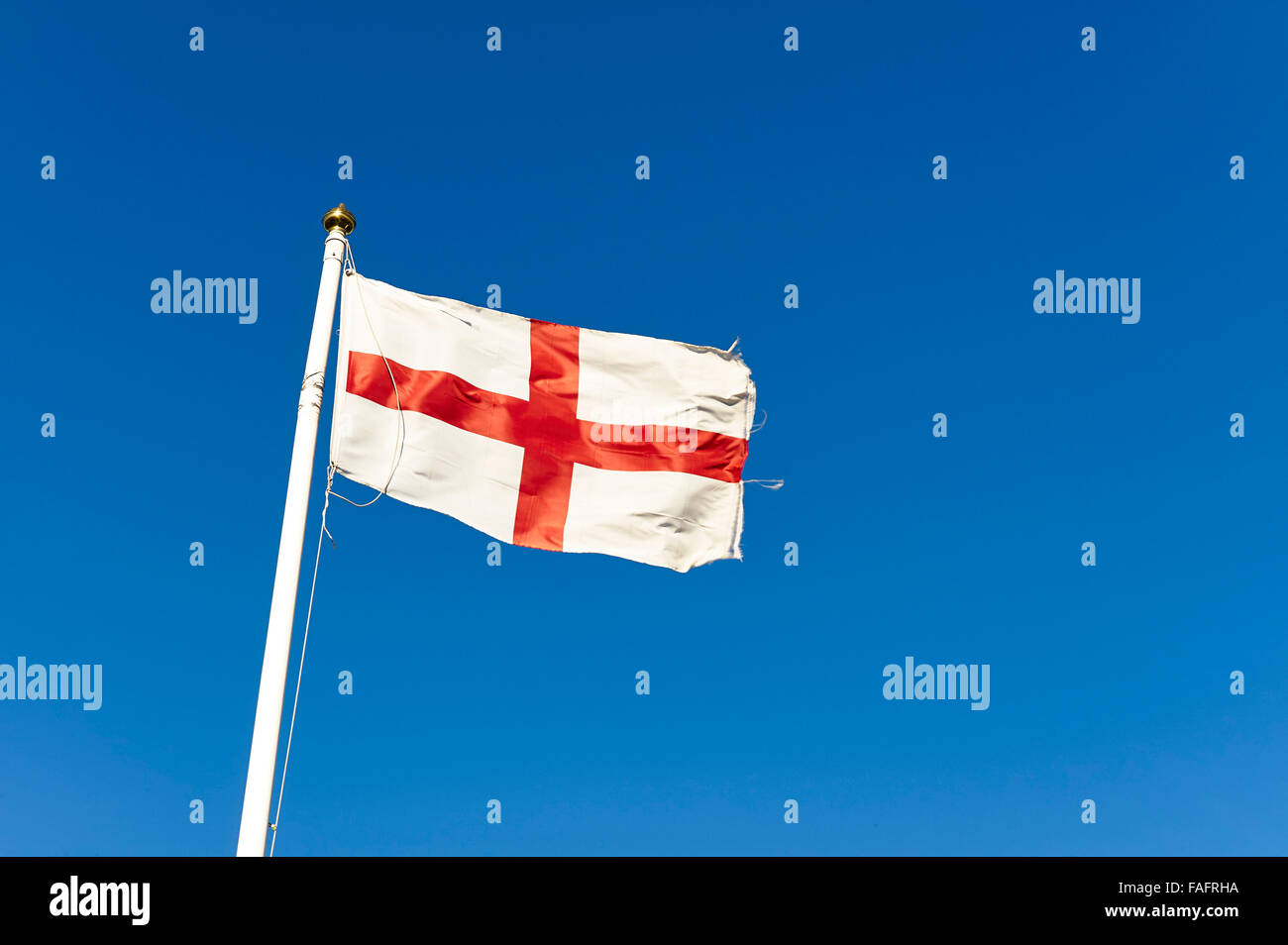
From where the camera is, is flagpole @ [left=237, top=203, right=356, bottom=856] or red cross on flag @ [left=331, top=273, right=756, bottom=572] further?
red cross on flag @ [left=331, top=273, right=756, bottom=572]

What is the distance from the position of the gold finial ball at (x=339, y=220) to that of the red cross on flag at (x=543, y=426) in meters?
0.55

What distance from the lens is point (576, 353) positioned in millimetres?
12102

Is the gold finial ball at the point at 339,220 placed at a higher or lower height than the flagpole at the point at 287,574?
higher

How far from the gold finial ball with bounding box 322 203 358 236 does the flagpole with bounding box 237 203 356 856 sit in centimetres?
2

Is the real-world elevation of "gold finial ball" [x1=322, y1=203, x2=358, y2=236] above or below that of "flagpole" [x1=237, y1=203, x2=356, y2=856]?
above

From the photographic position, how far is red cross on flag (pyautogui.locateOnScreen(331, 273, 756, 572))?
1051 centimetres

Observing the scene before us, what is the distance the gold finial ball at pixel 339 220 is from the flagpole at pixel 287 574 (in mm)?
19

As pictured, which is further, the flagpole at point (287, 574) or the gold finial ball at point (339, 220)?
the gold finial ball at point (339, 220)

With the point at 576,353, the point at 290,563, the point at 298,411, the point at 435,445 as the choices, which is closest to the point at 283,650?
the point at 290,563

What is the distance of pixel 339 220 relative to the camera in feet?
34.1

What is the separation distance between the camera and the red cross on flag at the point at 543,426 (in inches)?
414

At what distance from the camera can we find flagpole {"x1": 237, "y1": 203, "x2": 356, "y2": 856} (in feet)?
26.5
